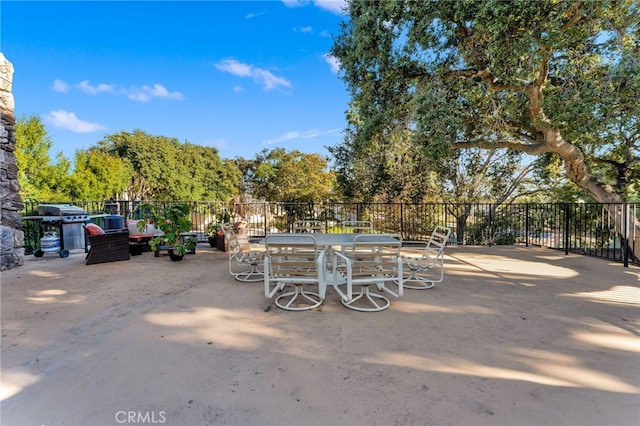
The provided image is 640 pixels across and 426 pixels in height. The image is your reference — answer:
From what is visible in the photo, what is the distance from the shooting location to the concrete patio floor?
1646mm

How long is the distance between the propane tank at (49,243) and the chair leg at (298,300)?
5.87m

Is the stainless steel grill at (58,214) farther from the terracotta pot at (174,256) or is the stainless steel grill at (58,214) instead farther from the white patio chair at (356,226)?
the white patio chair at (356,226)

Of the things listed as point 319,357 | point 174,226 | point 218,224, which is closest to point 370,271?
point 319,357

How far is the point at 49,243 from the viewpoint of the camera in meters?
6.21

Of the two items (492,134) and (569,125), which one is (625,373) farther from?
(492,134)

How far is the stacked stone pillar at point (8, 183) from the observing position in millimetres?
5109

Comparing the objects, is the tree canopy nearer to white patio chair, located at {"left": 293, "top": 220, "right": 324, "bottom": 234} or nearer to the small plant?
white patio chair, located at {"left": 293, "top": 220, "right": 324, "bottom": 234}

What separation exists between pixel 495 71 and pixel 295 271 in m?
5.23

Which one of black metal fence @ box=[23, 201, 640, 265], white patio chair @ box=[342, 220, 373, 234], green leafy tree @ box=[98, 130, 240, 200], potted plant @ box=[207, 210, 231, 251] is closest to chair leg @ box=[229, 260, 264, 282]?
white patio chair @ box=[342, 220, 373, 234]

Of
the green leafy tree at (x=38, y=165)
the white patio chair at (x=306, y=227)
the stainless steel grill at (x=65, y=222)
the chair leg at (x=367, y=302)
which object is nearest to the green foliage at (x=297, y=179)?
the white patio chair at (x=306, y=227)

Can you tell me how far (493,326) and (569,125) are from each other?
16.3 ft

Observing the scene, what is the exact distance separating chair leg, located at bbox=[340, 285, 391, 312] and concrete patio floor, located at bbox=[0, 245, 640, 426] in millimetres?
104

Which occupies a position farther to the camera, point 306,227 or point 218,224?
point 218,224

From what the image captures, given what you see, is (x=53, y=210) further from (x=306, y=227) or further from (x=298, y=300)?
(x=298, y=300)
